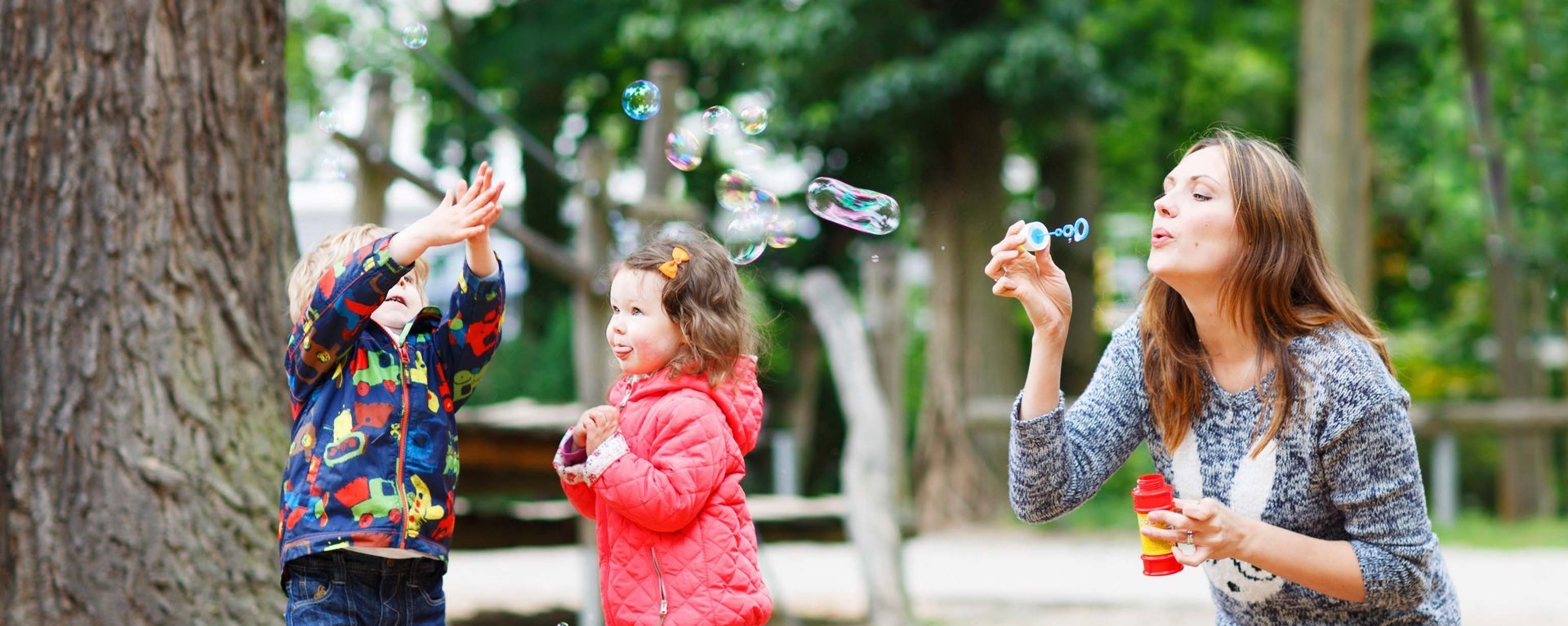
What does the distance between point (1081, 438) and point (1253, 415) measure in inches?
12.5

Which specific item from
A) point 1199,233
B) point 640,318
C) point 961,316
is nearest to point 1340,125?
point 961,316

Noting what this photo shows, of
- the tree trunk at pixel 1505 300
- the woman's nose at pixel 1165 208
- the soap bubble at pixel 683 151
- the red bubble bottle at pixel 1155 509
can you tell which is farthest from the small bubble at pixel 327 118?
the tree trunk at pixel 1505 300

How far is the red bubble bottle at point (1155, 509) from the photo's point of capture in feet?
7.04

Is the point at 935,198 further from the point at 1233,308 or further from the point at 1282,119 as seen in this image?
the point at 1233,308

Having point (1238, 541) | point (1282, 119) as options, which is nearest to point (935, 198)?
point (1282, 119)

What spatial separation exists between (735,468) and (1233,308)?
903 millimetres

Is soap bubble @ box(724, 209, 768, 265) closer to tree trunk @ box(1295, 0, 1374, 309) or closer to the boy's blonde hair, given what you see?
the boy's blonde hair

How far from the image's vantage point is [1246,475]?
7.73ft

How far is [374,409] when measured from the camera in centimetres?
249

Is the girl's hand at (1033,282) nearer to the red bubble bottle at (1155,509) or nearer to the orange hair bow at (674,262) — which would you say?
the red bubble bottle at (1155,509)

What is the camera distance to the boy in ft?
7.85

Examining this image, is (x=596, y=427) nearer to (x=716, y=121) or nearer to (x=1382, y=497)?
(x=716, y=121)

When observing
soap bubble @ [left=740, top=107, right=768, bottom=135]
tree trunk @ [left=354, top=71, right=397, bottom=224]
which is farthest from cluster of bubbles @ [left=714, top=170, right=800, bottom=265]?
tree trunk @ [left=354, top=71, right=397, bottom=224]

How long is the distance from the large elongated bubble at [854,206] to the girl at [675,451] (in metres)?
0.67
